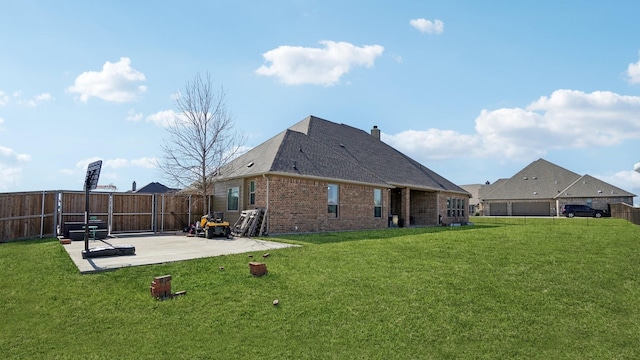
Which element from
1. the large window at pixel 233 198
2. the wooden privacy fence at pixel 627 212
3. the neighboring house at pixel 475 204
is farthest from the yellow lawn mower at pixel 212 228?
the neighboring house at pixel 475 204

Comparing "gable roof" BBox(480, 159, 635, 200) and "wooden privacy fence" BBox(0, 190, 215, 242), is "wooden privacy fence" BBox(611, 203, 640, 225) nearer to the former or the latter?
"gable roof" BBox(480, 159, 635, 200)

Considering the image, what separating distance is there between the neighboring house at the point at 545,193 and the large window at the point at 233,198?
138ft

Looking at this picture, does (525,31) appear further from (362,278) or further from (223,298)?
(223,298)

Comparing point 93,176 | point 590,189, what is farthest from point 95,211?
point 590,189

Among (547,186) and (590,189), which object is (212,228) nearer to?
(590,189)

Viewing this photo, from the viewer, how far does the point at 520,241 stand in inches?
487

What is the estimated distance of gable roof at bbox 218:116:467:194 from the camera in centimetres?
1703

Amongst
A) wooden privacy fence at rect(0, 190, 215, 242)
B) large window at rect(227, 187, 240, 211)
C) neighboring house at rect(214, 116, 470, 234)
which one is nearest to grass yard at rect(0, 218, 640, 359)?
wooden privacy fence at rect(0, 190, 215, 242)

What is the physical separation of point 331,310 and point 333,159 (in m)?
14.2

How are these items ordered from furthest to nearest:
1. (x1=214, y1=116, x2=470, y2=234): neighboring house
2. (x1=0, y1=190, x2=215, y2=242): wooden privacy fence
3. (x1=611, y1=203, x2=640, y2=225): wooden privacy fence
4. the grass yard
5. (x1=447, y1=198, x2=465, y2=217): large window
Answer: (x1=447, y1=198, x2=465, y2=217): large window
(x1=611, y1=203, x2=640, y2=225): wooden privacy fence
(x1=214, y1=116, x2=470, y2=234): neighboring house
(x1=0, y1=190, x2=215, y2=242): wooden privacy fence
the grass yard

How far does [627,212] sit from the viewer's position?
93.3 feet

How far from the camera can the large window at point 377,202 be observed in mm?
20656

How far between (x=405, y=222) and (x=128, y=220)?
15621 millimetres

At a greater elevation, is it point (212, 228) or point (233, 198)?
point (233, 198)
